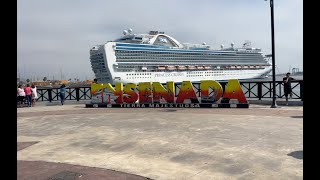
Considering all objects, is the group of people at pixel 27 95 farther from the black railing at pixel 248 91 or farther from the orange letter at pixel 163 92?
the orange letter at pixel 163 92

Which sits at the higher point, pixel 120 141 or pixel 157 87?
pixel 157 87

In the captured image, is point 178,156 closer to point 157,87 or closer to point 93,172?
point 93,172

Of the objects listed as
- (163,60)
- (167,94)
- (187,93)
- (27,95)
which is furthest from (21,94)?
(163,60)

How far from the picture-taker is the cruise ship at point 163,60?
252ft

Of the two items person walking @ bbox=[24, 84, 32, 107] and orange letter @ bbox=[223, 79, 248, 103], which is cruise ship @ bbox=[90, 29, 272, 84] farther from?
orange letter @ bbox=[223, 79, 248, 103]

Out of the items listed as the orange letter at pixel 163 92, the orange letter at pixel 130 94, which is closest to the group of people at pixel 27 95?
the orange letter at pixel 130 94

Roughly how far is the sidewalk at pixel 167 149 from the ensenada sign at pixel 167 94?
14.0 ft

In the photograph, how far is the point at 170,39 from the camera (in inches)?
3612

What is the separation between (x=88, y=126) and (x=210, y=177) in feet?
23.7

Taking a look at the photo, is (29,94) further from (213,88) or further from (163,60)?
(163,60)

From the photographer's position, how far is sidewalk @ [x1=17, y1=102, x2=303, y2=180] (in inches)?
218
